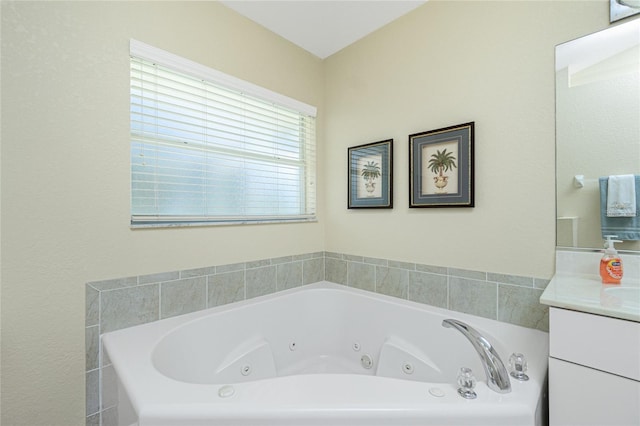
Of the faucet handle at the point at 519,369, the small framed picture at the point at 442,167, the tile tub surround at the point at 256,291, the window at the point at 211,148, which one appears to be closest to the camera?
the faucet handle at the point at 519,369

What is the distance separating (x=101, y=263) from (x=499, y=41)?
7.56 ft

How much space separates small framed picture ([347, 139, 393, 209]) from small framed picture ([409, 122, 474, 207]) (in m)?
0.17

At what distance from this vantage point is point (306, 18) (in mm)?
1953

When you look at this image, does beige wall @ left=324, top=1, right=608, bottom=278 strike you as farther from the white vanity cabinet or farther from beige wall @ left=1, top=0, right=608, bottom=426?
the white vanity cabinet

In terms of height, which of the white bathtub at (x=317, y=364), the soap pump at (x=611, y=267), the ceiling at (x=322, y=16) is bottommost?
the white bathtub at (x=317, y=364)

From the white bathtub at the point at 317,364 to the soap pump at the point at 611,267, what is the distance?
0.38 metres

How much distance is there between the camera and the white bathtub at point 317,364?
2.81 feet

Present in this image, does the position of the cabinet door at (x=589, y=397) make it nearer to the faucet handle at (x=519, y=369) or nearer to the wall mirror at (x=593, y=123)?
the faucet handle at (x=519, y=369)

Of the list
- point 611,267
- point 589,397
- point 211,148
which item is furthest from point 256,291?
point 611,267

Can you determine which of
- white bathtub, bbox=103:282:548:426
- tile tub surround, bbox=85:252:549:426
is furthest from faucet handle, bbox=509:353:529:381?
tile tub surround, bbox=85:252:549:426

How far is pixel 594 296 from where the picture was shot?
3.42ft

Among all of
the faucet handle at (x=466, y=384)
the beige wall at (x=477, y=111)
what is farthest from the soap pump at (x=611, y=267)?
the faucet handle at (x=466, y=384)

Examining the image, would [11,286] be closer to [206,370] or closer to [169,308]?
[169,308]

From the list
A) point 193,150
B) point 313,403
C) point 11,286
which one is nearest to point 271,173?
point 193,150
